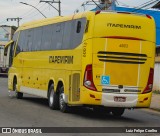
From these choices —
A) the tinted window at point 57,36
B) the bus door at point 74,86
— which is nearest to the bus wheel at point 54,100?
the tinted window at point 57,36

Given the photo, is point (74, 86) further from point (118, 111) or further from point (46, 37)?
point (46, 37)

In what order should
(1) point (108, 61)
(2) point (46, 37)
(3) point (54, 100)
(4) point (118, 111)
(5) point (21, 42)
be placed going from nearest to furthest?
(1) point (108, 61)
(4) point (118, 111)
(3) point (54, 100)
(2) point (46, 37)
(5) point (21, 42)

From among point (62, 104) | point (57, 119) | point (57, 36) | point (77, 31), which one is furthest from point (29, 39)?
point (57, 119)

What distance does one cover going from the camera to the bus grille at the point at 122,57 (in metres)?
16.3

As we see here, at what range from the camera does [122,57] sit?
16438 millimetres

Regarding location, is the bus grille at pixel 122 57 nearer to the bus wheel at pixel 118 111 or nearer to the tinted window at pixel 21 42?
the bus wheel at pixel 118 111

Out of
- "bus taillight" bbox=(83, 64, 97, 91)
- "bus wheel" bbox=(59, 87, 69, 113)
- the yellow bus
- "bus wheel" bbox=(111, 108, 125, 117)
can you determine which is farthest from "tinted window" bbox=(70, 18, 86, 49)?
"bus wheel" bbox=(111, 108, 125, 117)

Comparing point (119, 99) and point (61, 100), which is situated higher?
point (119, 99)

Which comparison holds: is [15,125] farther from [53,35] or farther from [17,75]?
[17,75]

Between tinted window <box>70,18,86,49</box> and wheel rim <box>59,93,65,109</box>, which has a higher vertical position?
tinted window <box>70,18,86,49</box>

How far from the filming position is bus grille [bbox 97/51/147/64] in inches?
642

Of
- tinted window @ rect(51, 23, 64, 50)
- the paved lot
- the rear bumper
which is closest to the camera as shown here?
the paved lot

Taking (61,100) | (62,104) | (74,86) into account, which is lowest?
(62,104)

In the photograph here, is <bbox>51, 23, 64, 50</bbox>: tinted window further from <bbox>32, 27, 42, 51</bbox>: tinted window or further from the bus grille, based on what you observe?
the bus grille
